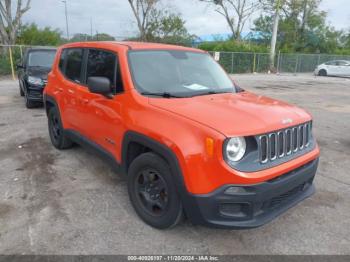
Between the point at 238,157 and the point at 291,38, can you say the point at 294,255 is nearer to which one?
Result: the point at 238,157

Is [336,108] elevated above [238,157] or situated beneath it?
situated beneath

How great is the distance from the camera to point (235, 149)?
2.64 m

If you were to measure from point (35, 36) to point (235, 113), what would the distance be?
2511cm

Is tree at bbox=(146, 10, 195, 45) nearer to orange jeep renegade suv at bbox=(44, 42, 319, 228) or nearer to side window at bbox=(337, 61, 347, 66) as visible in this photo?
side window at bbox=(337, 61, 347, 66)

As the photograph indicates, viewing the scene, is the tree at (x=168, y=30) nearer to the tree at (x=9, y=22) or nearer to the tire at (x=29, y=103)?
the tree at (x=9, y=22)

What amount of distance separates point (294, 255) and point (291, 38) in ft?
131

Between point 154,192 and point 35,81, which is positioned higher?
point 35,81

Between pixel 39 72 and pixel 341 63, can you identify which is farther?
pixel 341 63

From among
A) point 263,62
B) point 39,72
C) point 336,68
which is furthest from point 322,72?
point 39,72

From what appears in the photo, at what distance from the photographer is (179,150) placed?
8.75 ft

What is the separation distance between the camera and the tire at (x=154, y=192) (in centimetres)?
288

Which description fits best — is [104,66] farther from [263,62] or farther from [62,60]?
[263,62]

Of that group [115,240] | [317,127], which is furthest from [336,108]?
[115,240]

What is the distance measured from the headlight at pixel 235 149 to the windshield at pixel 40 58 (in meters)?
8.53
